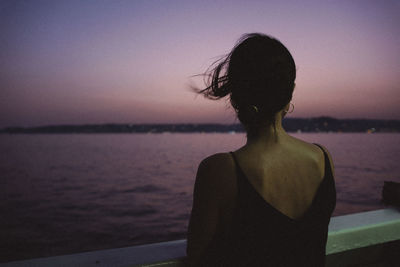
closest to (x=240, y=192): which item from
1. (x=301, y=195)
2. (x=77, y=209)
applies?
(x=301, y=195)

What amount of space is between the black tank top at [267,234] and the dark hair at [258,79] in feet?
0.65

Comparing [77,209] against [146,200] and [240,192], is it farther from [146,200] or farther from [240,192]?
[240,192]

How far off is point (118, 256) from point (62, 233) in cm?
1259

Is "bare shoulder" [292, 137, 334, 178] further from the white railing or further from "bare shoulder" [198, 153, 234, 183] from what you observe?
the white railing

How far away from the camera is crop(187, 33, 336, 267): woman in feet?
3.47

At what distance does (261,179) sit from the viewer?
107cm

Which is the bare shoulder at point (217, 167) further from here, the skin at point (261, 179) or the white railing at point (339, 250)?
the white railing at point (339, 250)

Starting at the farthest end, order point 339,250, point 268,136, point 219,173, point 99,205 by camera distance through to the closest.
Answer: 1. point 99,205
2. point 339,250
3. point 268,136
4. point 219,173

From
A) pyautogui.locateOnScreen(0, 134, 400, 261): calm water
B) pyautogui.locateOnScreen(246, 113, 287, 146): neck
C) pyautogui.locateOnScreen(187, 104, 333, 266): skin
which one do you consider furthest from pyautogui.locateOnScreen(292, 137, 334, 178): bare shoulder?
pyautogui.locateOnScreen(0, 134, 400, 261): calm water

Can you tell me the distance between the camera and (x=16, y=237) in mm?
11805

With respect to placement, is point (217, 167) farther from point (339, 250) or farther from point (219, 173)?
point (339, 250)

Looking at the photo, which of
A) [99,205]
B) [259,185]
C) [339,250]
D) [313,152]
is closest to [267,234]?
[259,185]

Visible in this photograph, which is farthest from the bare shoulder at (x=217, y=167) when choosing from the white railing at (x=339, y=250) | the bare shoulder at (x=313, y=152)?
the white railing at (x=339, y=250)

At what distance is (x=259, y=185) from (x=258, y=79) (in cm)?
40
